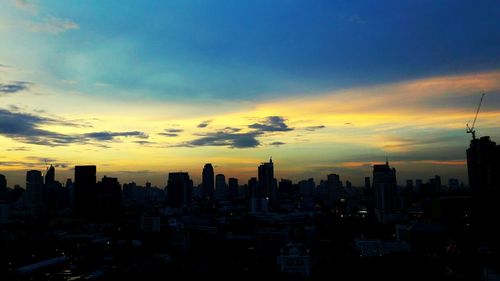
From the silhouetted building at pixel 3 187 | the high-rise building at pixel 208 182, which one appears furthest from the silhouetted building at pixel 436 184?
the silhouetted building at pixel 3 187

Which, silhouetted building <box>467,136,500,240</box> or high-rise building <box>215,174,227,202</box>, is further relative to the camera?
high-rise building <box>215,174,227,202</box>

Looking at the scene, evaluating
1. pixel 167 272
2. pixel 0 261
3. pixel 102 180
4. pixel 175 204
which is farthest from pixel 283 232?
pixel 175 204

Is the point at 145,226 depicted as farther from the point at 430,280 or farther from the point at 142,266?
the point at 430,280

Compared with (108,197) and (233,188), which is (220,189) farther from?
(108,197)

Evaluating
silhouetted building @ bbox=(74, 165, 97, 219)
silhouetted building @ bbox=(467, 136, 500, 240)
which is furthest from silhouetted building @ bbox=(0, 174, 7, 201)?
silhouetted building @ bbox=(467, 136, 500, 240)

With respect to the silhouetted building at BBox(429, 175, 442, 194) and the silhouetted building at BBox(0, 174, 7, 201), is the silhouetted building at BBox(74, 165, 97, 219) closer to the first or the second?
the silhouetted building at BBox(0, 174, 7, 201)

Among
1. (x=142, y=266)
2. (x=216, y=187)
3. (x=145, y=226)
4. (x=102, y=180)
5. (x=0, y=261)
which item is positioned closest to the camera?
(x=142, y=266)
